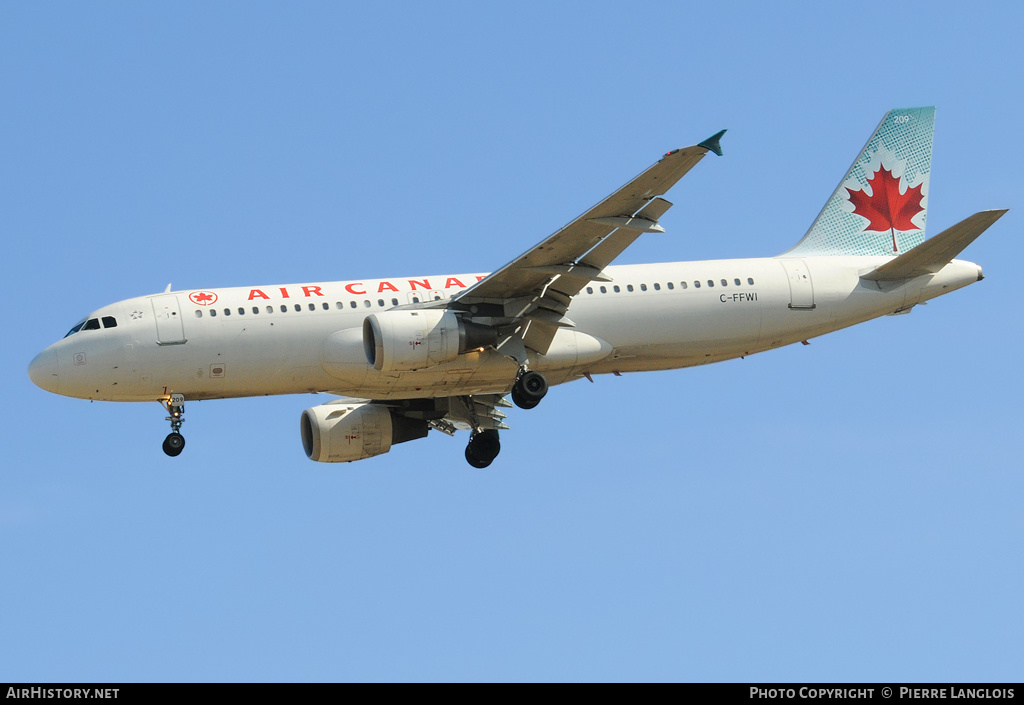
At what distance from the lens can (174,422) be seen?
34.3 meters

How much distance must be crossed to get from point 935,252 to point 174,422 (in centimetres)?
1778

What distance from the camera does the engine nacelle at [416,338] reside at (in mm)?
32875

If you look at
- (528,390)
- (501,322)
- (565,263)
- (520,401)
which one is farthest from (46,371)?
(565,263)

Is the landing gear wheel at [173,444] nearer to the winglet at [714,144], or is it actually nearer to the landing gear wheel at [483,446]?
the landing gear wheel at [483,446]

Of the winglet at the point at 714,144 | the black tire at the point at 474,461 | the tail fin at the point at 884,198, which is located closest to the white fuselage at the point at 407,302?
the tail fin at the point at 884,198

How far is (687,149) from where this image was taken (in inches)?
1156

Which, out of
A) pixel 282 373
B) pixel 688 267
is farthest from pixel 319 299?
pixel 688 267

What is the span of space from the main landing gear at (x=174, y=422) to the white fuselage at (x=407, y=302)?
0.74 ft

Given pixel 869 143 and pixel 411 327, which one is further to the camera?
pixel 869 143

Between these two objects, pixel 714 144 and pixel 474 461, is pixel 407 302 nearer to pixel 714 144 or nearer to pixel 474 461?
pixel 474 461

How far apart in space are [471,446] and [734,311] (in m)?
7.58
